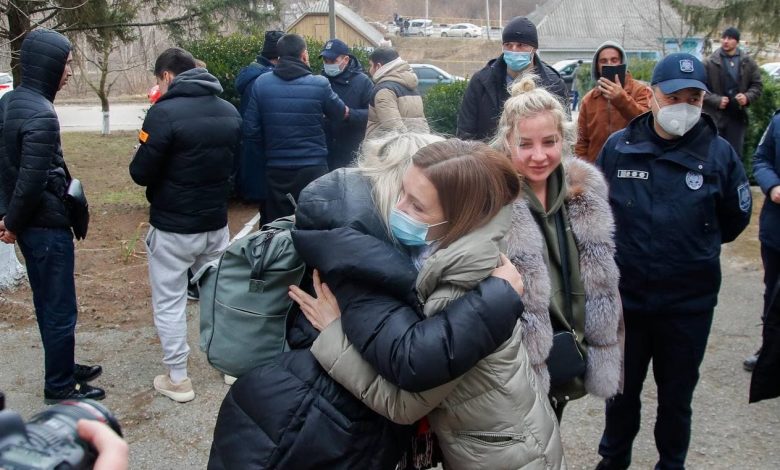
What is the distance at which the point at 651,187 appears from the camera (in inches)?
120

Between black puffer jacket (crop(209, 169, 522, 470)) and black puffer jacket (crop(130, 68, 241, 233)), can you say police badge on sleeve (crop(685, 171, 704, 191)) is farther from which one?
black puffer jacket (crop(130, 68, 241, 233))

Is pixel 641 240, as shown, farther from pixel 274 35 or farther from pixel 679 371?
pixel 274 35

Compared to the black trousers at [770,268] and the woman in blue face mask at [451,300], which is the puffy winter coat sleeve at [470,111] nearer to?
the black trousers at [770,268]

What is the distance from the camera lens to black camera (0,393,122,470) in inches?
43.8

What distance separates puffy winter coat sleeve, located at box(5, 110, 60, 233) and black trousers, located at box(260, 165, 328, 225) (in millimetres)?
2038

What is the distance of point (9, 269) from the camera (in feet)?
19.5

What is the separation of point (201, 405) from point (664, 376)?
2.51m

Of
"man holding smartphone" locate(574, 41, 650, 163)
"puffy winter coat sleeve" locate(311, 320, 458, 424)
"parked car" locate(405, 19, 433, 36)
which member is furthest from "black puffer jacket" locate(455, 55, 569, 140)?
"parked car" locate(405, 19, 433, 36)

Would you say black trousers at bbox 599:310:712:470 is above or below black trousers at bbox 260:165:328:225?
below

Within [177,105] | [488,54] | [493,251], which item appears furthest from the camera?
[488,54]

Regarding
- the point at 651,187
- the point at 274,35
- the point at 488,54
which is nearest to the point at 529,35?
the point at 651,187

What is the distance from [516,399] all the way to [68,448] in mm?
1151

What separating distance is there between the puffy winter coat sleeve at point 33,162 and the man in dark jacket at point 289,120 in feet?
6.31

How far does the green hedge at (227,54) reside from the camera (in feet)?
27.1
